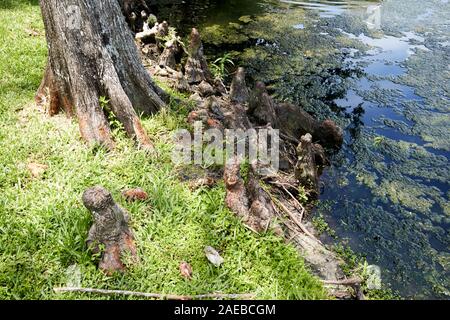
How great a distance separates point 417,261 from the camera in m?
4.51

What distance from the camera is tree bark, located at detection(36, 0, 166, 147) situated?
4.38 meters

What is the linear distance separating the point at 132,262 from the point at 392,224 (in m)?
3.40

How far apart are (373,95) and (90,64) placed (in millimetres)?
5729

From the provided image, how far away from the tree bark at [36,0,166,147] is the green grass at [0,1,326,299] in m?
0.23

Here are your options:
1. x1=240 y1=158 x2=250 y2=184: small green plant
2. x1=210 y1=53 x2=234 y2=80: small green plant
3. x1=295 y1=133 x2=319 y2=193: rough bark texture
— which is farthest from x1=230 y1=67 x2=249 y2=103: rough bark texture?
x1=240 y1=158 x2=250 y2=184: small green plant

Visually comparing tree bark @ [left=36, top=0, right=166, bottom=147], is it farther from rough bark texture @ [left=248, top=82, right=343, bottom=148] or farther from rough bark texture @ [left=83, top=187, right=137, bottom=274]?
rough bark texture @ [left=248, top=82, right=343, bottom=148]

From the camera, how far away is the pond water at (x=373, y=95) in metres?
4.79

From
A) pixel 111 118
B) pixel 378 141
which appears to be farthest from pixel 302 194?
pixel 111 118

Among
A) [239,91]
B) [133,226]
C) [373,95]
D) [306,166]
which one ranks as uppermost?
[239,91]

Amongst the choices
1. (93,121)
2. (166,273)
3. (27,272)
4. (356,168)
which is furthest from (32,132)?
(356,168)

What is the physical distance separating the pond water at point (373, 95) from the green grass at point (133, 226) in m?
1.51

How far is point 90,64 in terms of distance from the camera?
452 centimetres

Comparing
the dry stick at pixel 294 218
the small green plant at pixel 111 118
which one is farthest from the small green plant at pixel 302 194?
the small green plant at pixel 111 118

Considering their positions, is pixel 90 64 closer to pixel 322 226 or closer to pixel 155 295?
pixel 155 295
